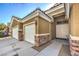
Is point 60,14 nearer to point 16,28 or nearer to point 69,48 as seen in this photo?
point 69,48

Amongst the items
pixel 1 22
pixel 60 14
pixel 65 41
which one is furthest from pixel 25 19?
pixel 65 41

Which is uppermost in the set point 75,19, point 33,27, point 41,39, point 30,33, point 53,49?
point 75,19

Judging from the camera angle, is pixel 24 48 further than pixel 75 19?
Yes

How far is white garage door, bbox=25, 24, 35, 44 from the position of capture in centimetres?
188

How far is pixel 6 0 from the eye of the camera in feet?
5.95

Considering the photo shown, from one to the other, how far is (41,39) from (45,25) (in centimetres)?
27

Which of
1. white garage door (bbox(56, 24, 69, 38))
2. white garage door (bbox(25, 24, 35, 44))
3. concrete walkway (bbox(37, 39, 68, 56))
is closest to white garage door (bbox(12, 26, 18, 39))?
white garage door (bbox(25, 24, 35, 44))

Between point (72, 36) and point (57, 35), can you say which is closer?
point (72, 36)

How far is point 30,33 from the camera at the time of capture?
1.93 m

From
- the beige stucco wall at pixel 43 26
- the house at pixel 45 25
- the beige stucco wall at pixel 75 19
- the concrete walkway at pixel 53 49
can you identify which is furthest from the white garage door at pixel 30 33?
the beige stucco wall at pixel 75 19

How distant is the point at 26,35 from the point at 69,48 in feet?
2.78

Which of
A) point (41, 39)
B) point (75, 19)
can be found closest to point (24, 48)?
point (41, 39)

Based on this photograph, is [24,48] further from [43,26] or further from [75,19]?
[75,19]

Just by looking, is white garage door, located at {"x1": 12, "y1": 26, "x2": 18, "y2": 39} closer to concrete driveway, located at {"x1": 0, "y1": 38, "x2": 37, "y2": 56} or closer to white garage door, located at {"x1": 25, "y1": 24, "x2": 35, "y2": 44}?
concrete driveway, located at {"x1": 0, "y1": 38, "x2": 37, "y2": 56}
